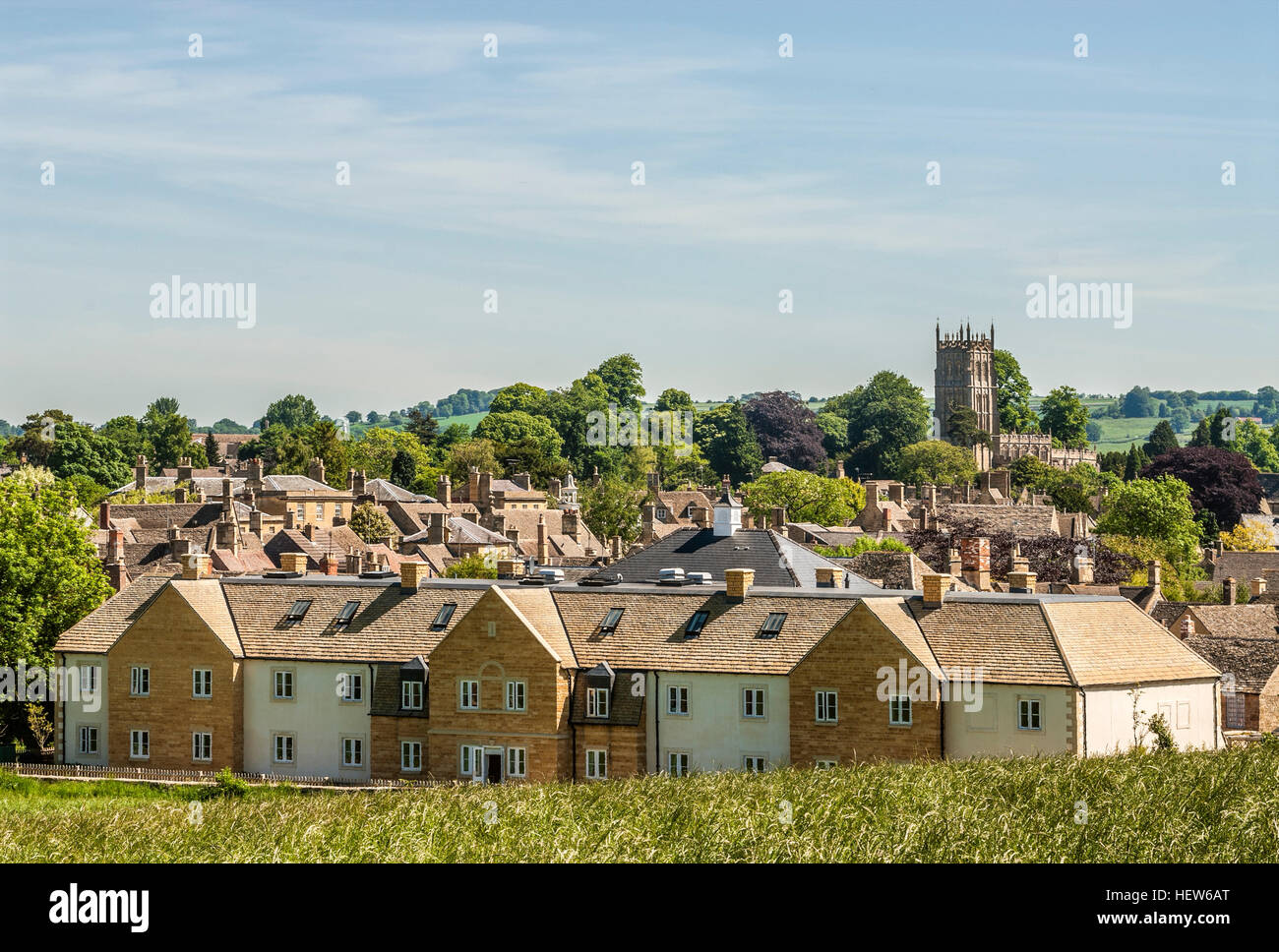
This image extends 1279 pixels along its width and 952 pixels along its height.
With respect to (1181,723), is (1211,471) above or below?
above

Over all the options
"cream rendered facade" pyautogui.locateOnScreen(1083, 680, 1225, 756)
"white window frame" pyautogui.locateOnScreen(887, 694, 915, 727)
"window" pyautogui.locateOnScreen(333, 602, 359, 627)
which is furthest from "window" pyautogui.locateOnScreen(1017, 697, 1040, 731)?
"window" pyautogui.locateOnScreen(333, 602, 359, 627)

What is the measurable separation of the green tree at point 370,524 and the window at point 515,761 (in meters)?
66.2

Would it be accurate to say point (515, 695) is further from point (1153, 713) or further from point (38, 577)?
point (38, 577)

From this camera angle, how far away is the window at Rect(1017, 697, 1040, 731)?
42312mm

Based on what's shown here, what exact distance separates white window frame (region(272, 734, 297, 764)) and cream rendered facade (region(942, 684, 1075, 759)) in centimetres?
1959

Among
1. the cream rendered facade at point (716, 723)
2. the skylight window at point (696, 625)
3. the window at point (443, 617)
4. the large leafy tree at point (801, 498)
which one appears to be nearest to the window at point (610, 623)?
the skylight window at point (696, 625)

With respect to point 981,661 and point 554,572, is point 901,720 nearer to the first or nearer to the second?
point 981,661

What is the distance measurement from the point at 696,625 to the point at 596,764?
510 centimetres

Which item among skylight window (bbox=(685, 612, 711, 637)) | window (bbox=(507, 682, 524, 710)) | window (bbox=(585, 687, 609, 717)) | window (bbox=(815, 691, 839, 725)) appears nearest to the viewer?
window (bbox=(815, 691, 839, 725))

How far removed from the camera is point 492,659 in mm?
46062

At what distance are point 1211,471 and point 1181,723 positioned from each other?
367 feet

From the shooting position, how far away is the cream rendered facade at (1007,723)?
41.9 meters

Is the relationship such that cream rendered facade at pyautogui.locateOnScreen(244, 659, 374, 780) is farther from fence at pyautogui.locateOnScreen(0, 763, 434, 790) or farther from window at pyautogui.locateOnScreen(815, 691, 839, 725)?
window at pyautogui.locateOnScreen(815, 691, 839, 725)
